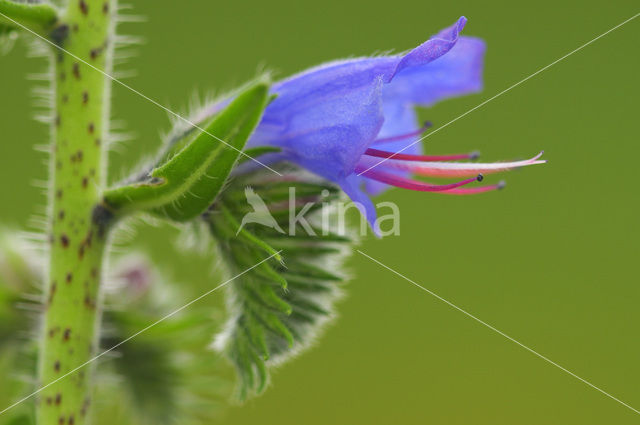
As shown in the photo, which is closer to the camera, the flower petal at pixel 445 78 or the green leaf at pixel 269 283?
the green leaf at pixel 269 283

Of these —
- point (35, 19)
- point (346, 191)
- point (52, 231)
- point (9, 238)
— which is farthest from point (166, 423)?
point (35, 19)

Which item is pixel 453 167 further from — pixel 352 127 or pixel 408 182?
pixel 352 127

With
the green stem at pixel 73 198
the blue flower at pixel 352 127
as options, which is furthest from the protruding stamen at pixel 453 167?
the green stem at pixel 73 198
